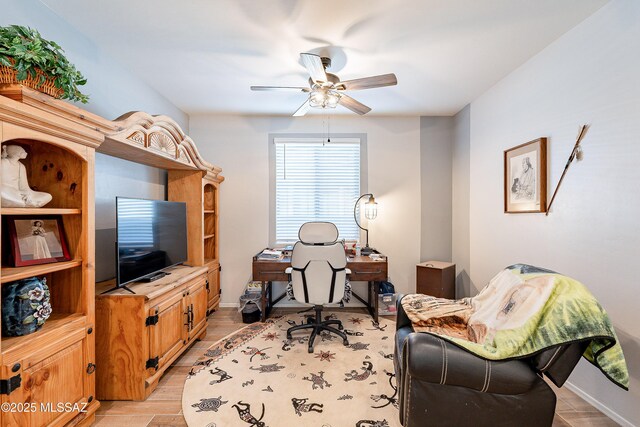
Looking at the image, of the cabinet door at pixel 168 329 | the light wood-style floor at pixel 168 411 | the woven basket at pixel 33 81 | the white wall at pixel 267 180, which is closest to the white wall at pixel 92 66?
the woven basket at pixel 33 81

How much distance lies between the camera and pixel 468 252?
11.2ft

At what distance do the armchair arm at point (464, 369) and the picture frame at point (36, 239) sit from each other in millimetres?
1990

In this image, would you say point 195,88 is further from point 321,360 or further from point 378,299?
point 378,299

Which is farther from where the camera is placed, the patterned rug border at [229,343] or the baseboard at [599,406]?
the patterned rug border at [229,343]

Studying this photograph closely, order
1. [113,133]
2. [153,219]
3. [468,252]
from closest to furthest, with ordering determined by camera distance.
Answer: [113,133]
[153,219]
[468,252]

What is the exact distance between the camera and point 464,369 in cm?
127

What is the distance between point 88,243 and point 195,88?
6.63 ft

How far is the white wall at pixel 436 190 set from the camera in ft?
12.5

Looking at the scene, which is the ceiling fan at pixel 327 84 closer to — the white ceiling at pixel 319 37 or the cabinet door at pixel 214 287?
the white ceiling at pixel 319 37

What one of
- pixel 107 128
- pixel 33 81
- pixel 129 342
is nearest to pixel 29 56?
pixel 33 81

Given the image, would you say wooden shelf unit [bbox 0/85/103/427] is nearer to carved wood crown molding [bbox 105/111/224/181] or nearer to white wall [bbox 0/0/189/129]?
carved wood crown molding [bbox 105/111/224/181]

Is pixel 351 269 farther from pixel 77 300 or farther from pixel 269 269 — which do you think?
pixel 77 300

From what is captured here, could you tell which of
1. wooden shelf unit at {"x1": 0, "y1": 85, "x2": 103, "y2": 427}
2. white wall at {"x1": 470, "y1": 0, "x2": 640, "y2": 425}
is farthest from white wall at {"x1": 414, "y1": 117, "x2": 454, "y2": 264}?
wooden shelf unit at {"x1": 0, "y1": 85, "x2": 103, "y2": 427}

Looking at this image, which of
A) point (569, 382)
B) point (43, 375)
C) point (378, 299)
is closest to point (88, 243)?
point (43, 375)
